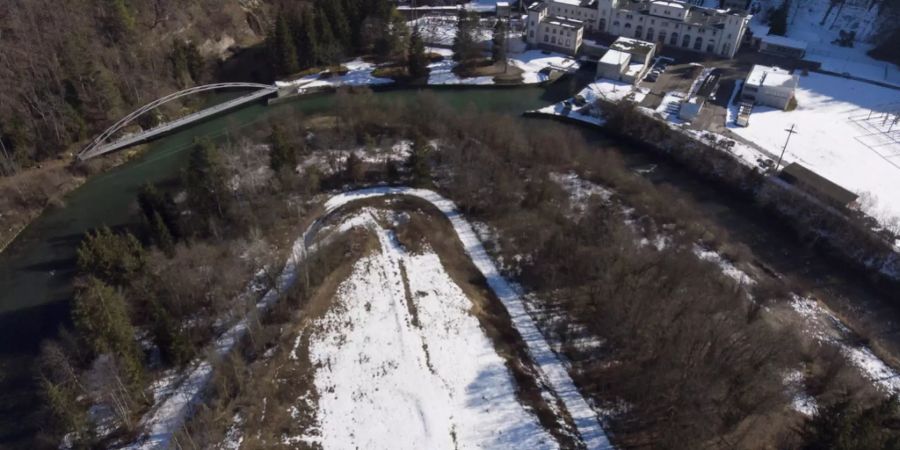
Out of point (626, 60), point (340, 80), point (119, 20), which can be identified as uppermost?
point (119, 20)

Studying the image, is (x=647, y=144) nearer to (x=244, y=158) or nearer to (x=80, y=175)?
(x=244, y=158)

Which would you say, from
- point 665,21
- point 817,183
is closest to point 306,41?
point 665,21

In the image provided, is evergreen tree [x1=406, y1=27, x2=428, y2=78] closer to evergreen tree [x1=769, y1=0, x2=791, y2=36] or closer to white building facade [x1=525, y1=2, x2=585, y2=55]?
white building facade [x1=525, y1=2, x2=585, y2=55]

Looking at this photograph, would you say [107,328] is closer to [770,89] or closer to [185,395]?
[185,395]

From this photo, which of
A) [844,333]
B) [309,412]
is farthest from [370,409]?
[844,333]

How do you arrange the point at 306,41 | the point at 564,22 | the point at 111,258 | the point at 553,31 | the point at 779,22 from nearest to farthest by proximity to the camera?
the point at 111,258 → the point at 306,41 → the point at 553,31 → the point at 564,22 → the point at 779,22

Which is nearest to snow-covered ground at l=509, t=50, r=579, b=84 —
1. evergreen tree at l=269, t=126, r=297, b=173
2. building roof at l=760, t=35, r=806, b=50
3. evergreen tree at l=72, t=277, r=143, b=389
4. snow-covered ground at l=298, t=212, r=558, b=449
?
building roof at l=760, t=35, r=806, b=50
